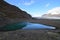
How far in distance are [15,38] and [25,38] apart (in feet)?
3.53

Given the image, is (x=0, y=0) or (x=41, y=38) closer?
(x=41, y=38)

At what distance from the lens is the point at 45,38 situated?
15.1m

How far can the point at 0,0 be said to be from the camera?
206 ft

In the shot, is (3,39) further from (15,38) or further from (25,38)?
(25,38)

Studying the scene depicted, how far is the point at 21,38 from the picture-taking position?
15.1m

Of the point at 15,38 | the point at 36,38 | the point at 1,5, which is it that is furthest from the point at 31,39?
the point at 1,5

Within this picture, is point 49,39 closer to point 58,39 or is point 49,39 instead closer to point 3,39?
point 58,39

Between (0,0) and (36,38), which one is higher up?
(0,0)

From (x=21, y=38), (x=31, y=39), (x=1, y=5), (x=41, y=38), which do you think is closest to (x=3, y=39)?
(x=21, y=38)

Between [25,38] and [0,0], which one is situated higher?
[0,0]

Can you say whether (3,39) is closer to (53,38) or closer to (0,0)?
(53,38)

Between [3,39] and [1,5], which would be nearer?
[3,39]

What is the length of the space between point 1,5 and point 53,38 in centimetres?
4963

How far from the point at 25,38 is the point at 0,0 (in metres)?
50.6
